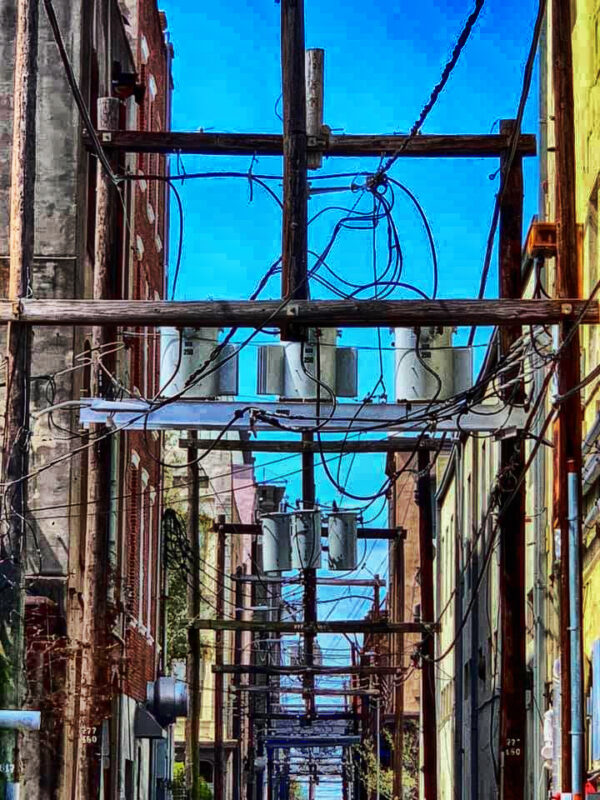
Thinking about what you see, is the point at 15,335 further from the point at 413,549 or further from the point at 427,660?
the point at 413,549

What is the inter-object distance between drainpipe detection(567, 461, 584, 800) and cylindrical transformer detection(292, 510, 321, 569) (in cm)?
1530

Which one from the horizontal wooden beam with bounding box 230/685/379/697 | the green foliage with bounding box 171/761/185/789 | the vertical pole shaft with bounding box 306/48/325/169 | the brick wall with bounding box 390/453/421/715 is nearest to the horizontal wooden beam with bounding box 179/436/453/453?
the vertical pole shaft with bounding box 306/48/325/169

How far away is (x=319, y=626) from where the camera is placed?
111 feet

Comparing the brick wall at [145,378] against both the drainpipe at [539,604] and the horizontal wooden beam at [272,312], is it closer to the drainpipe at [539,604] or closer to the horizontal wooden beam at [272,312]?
the drainpipe at [539,604]

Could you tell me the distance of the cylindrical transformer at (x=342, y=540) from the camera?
29.8 m

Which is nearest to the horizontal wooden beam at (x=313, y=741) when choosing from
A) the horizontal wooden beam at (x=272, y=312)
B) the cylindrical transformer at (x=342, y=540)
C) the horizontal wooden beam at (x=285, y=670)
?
the horizontal wooden beam at (x=285, y=670)

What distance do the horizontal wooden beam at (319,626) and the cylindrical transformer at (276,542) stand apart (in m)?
2.63

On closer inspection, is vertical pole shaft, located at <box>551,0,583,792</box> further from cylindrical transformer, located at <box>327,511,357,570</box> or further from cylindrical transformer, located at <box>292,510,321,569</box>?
cylindrical transformer, located at <box>327,511,357,570</box>

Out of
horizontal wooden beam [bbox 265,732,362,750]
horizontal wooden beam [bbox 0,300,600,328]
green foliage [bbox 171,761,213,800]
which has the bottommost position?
green foliage [bbox 171,761,213,800]

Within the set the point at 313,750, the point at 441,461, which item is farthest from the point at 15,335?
the point at 313,750

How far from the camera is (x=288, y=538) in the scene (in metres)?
29.4

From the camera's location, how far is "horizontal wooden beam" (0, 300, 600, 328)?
14.3m

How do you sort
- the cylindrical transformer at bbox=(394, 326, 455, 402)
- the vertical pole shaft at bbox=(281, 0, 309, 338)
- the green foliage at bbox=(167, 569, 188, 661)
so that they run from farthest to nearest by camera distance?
1. the green foliage at bbox=(167, 569, 188, 661)
2. the cylindrical transformer at bbox=(394, 326, 455, 402)
3. the vertical pole shaft at bbox=(281, 0, 309, 338)

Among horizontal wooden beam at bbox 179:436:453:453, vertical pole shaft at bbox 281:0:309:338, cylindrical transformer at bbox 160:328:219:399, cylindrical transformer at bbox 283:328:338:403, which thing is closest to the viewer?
vertical pole shaft at bbox 281:0:309:338
